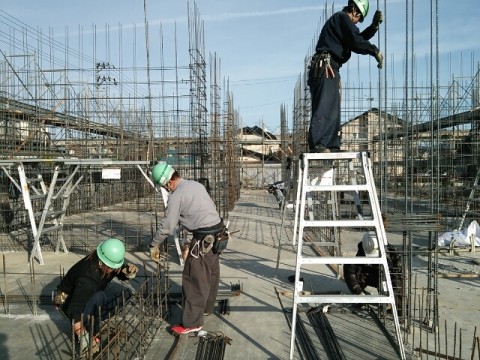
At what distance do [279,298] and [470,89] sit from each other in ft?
42.8

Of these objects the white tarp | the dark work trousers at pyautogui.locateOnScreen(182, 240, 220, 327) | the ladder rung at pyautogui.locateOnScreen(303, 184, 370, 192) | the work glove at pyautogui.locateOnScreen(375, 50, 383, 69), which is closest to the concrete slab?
the dark work trousers at pyautogui.locateOnScreen(182, 240, 220, 327)

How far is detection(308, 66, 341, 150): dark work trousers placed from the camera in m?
4.04

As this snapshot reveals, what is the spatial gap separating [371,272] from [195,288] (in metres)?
2.09

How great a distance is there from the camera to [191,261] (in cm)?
412

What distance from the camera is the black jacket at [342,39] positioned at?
12.6 ft

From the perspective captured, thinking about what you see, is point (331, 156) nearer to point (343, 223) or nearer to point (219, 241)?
point (343, 223)

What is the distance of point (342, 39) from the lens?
400 cm

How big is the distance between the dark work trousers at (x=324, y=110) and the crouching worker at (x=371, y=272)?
1.26 meters

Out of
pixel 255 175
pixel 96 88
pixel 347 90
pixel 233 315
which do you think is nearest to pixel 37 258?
pixel 233 315

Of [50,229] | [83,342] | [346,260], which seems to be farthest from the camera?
[50,229]

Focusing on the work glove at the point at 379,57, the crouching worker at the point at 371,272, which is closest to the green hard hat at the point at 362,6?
the work glove at the point at 379,57

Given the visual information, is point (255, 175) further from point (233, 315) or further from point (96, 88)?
point (233, 315)

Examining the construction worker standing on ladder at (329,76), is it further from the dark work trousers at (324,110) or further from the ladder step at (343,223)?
the ladder step at (343,223)

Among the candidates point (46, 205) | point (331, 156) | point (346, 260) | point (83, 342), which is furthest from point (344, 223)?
point (46, 205)
